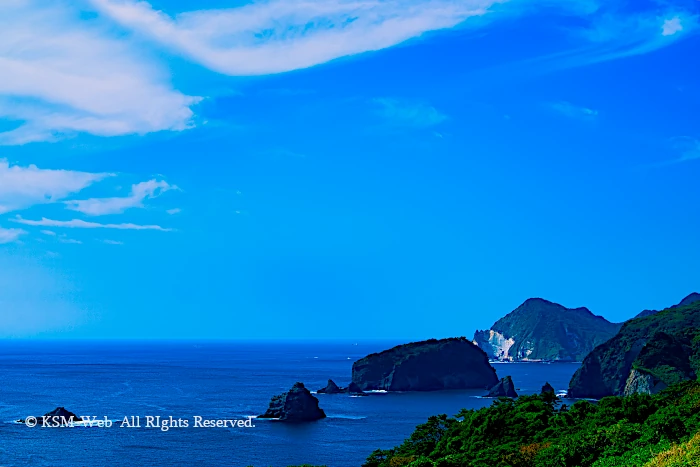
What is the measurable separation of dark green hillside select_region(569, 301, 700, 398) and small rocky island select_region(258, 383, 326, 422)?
49.2 m

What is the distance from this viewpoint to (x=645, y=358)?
368 feet

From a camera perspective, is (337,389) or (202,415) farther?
(337,389)

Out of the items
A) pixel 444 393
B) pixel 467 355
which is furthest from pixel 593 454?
pixel 467 355

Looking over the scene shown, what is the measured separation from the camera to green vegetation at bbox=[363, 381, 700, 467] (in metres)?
31.1

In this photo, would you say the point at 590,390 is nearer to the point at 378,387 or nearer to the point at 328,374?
the point at 378,387

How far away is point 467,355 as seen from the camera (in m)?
166

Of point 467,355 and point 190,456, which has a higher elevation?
point 467,355

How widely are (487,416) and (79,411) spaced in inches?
3083

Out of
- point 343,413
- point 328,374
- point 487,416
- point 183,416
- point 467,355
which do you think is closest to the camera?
point 487,416

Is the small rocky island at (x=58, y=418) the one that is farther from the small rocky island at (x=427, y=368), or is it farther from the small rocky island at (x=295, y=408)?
the small rocky island at (x=427, y=368)

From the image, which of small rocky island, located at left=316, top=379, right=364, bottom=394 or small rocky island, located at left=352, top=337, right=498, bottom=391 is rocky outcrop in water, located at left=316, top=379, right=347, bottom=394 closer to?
small rocky island, located at left=316, top=379, right=364, bottom=394

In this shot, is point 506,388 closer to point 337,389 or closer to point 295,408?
point 337,389

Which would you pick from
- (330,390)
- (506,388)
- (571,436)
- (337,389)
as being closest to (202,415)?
(330,390)

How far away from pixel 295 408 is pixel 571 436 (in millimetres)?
69231
